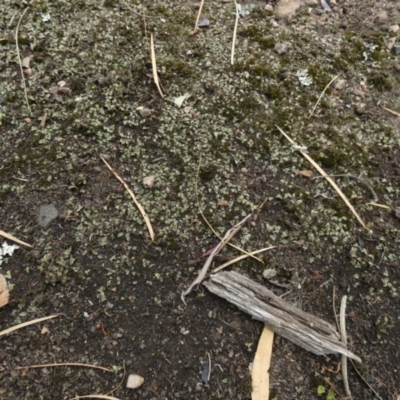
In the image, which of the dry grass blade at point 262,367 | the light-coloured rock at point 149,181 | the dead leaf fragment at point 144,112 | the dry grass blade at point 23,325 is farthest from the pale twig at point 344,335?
the dead leaf fragment at point 144,112

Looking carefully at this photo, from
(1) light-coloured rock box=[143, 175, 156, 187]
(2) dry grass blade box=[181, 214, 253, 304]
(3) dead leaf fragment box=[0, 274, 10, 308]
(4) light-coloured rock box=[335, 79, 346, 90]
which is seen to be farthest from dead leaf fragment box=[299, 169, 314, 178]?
(3) dead leaf fragment box=[0, 274, 10, 308]

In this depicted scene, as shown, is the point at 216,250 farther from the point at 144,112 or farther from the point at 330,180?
the point at 144,112

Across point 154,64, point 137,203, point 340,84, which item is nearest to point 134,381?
point 137,203

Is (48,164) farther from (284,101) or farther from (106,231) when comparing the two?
(284,101)

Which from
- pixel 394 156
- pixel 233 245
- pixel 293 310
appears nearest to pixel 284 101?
pixel 394 156

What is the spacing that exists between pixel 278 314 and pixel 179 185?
2.60ft

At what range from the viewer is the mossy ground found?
6.32 feet

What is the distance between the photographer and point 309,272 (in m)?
2.10

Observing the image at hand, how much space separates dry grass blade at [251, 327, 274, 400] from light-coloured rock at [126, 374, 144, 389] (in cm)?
46

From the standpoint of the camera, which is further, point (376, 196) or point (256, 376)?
point (376, 196)

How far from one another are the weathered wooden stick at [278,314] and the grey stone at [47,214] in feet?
2.63

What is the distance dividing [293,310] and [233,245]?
400 millimetres

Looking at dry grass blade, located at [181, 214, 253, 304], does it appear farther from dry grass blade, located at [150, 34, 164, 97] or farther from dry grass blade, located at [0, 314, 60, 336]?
dry grass blade, located at [150, 34, 164, 97]

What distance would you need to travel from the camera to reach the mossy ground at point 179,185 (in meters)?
1.93
